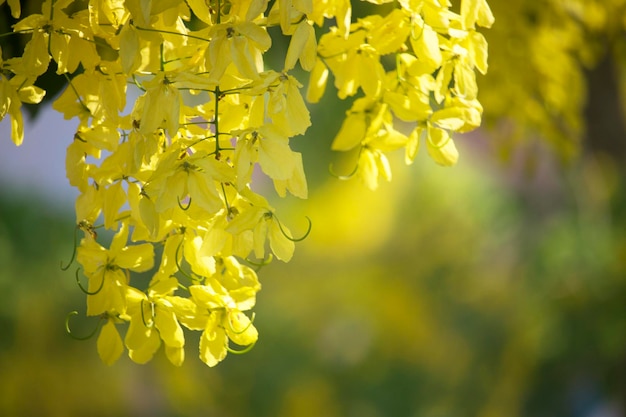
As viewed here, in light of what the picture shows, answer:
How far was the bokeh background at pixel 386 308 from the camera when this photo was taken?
201 cm

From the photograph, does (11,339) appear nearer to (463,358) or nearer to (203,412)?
(203,412)

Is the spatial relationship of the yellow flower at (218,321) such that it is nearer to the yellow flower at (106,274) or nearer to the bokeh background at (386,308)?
the yellow flower at (106,274)

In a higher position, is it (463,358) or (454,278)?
(454,278)

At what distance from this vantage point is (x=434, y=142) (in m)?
0.43

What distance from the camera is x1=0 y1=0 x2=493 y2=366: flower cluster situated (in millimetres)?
339

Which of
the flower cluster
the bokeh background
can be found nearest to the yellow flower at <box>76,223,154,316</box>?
the flower cluster

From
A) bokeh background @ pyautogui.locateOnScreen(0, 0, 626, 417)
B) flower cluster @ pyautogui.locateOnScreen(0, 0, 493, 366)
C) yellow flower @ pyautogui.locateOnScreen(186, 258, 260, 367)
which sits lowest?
bokeh background @ pyautogui.locateOnScreen(0, 0, 626, 417)

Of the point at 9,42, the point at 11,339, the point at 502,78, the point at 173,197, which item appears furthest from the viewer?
the point at 11,339

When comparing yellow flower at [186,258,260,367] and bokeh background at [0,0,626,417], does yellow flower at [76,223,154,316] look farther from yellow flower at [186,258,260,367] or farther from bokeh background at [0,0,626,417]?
Answer: bokeh background at [0,0,626,417]

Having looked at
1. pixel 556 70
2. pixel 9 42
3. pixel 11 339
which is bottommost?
pixel 11 339

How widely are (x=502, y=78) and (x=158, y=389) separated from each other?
1898mm

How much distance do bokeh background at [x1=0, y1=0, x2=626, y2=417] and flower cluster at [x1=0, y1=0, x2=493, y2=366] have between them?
1361 millimetres

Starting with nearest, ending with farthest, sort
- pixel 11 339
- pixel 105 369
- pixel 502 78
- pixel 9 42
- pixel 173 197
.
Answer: pixel 173 197 → pixel 9 42 → pixel 502 78 → pixel 11 339 → pixel 105 369

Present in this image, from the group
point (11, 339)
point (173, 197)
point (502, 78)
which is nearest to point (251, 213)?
point (173, 197)
